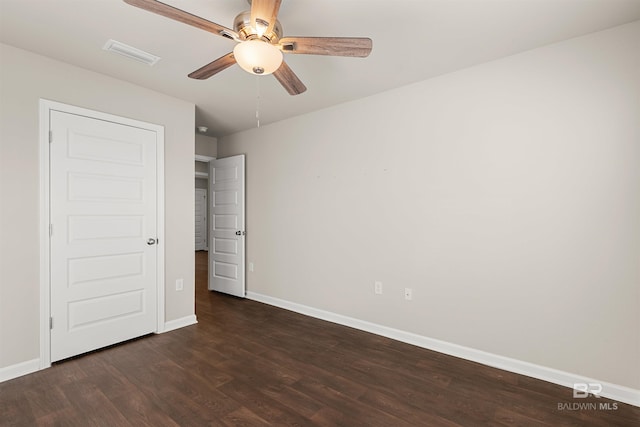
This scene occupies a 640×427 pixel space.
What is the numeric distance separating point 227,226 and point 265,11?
350cm

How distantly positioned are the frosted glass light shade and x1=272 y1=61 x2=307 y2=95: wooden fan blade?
0.23 meters

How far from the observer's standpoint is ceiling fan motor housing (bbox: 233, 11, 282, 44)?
165cm

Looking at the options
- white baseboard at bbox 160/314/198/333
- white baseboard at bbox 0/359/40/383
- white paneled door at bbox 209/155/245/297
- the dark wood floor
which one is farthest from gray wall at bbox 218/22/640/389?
white baseboard at bbox 0/359/40/383

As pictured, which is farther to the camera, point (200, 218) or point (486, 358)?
point (200, 218)

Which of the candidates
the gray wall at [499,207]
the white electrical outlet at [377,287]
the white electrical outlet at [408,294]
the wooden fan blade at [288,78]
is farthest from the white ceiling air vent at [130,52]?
the white electrical outlet at [408,294]

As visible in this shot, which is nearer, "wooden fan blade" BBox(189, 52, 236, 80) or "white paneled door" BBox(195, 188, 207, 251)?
"wooden fan blade" BBox(189, 52, 236, 80)

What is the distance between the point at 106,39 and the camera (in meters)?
2.23

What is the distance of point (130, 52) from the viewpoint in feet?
7.84

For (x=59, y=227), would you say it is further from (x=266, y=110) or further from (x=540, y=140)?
(x=540, y=140)

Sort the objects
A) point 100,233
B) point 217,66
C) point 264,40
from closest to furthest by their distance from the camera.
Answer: point 264,40 → point 217,66 → point 100,233

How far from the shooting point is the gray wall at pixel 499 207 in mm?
2094

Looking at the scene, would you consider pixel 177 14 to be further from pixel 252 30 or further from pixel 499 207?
pixel 499 207

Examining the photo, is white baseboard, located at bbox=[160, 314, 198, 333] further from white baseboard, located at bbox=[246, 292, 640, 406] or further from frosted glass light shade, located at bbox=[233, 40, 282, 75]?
frosted glass light shade, located at bbox=[233, 40, 282, 75]

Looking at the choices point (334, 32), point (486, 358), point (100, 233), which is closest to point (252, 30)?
point (334, 32)
